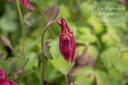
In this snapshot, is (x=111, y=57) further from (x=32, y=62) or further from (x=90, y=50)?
(x=32, y=62)

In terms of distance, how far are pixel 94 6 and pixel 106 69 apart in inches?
11.3

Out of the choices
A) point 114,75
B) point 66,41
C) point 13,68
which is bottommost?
point 114,75

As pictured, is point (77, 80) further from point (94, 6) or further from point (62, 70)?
point (94, 6)

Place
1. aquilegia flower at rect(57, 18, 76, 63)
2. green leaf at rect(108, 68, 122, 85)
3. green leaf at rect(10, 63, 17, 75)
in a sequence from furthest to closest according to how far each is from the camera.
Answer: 1. green leaf at rect(108, 68, 122, 85)
2. green leaf at rect(10, 63, 17, 75)
3. aquilegia flower at rect(57, 18, 76, 63)

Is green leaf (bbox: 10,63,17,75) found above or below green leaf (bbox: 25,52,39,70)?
above

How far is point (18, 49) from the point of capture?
54.1 inches

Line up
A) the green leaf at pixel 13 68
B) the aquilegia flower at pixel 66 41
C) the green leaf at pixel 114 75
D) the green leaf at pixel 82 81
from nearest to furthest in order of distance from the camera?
the aquilegia flower at pixel 66 41 < the green leaf at pixel 13 68 < the green leaf at pixel 82 81 < the green leaf at pixel 114 75

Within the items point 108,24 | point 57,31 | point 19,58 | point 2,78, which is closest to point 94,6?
point 108,24

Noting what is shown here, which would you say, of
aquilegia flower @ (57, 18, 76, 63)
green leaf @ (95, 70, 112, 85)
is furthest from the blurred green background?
aquilegia flower @ (57, 18, 76, 63)

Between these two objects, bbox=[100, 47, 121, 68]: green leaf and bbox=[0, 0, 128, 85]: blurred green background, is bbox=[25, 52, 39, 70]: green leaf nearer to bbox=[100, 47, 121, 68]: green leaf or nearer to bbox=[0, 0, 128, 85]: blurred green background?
bbox=[0, 0, 128, 85]: blurred green background

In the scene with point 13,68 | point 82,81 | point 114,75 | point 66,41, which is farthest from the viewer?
point 114,75

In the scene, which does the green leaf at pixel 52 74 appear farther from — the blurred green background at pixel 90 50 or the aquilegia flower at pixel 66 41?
the aquilegia flower at pixel 66 41

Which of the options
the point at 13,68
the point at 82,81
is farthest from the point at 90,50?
the point at 13,68

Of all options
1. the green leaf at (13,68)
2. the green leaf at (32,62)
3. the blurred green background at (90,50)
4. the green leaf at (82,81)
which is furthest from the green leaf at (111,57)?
the green leaf at (13,68)
